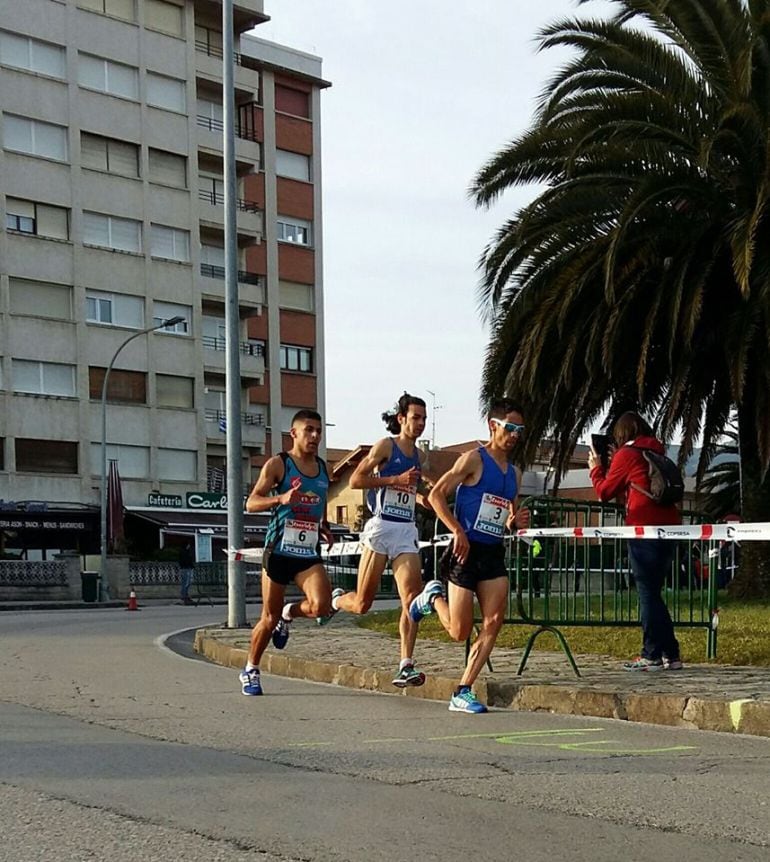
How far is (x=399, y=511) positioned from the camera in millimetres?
11023

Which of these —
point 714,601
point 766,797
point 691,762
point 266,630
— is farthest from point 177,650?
point 766,797

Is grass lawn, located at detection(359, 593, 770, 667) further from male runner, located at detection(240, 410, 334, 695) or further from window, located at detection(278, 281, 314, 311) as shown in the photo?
window, located at detection(278, 281, 314, 311)

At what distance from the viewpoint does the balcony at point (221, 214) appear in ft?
204

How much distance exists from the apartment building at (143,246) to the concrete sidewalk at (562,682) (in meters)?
41.8

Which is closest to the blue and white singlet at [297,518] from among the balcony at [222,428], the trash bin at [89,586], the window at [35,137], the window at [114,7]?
the trash bin at [89,586]

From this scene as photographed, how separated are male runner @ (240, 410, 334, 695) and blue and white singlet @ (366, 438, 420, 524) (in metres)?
Result: 0.43

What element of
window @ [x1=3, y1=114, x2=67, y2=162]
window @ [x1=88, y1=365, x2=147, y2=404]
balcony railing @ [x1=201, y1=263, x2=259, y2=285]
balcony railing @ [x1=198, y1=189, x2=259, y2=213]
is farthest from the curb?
balcony railing @ [x1=198, y1=189, x2=259, y2=213]

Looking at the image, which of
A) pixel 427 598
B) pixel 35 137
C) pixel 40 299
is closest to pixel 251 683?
pixel 427 598

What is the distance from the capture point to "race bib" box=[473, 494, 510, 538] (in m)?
10.1

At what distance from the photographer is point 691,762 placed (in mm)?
7594

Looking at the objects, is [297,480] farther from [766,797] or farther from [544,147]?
[544,147]

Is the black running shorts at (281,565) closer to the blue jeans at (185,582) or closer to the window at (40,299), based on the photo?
the blue jeans at (185,582)

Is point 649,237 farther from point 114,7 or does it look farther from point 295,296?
point 295,296

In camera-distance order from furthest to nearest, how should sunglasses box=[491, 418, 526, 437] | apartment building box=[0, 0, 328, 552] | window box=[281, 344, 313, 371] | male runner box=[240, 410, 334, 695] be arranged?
window box=[281, 344, 313, 371]
apartment building box=[0, 0, 328, 552]
male runner box=[240, 410, 334, 695]
sunglasses box=[491, 418, 526, 437]
